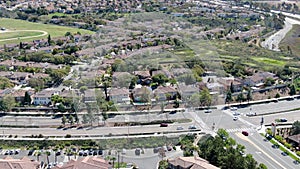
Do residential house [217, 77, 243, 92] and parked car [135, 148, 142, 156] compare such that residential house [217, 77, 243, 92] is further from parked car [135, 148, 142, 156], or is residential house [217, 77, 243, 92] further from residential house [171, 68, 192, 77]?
parked car [135, 148, 142, 156]

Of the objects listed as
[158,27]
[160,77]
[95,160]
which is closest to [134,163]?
[95,160]

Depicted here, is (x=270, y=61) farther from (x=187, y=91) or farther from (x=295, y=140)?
(x=295, y=140)

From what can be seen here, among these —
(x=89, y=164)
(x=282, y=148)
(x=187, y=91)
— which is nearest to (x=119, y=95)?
(x=187, y=91)

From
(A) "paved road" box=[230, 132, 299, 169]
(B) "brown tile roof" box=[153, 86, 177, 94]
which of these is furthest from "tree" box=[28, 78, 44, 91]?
(A) "paved road" box=[230, 132, 299, 169]

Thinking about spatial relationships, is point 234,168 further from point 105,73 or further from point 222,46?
point 222,46

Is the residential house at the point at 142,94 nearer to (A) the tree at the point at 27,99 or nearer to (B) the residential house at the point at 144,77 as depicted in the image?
(B) the residential house at the point at 144,77

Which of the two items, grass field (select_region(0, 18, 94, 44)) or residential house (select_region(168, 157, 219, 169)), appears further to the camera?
grass field (select_region(0, 18, 94, 44))

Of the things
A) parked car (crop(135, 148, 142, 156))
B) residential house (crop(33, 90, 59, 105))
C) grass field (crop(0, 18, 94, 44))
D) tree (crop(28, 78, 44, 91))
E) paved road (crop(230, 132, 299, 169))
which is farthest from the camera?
grass field (crop(0, 18, 94, 44))
